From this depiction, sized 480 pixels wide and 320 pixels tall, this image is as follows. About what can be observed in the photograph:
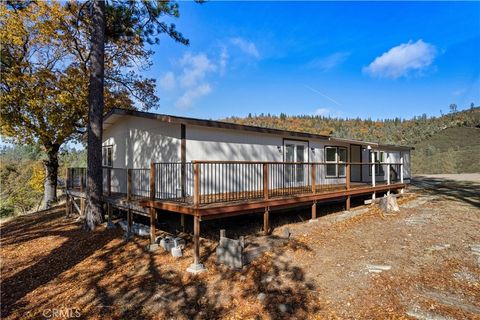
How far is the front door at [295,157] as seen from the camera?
12.4m

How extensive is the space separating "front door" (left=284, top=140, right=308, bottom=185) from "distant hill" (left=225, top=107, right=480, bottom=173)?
15241mm

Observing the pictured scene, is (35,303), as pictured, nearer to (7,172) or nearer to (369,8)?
(369,8)

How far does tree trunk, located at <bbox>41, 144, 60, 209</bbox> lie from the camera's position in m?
17.0

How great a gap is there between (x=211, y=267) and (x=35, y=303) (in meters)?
3.41

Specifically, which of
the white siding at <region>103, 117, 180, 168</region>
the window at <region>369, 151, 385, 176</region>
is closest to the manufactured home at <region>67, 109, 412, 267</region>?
the white siding at <region>103, 117, 180, 168</region>

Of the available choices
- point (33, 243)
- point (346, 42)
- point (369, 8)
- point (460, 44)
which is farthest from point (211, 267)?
point (460, 44)

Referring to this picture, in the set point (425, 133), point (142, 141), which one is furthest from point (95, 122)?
point (425, 133)

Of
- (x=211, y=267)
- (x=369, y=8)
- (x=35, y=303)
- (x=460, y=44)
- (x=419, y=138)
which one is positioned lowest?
(x=35, y=303)

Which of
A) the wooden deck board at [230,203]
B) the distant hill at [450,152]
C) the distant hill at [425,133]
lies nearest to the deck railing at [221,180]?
the wooden deck board at [230,203]

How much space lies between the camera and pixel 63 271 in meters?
6.92

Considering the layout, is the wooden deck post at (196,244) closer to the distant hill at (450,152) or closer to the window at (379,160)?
the window at (379,160)

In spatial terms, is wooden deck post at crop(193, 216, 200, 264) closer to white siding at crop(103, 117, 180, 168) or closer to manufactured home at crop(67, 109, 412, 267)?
manufactured home at crop(67, 109, 412, 267)

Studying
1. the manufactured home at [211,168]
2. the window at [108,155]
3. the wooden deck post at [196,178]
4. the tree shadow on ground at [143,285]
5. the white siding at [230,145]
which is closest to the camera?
the tree shadow on ground at [143,285]

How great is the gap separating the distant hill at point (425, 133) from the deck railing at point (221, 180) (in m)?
16.3
